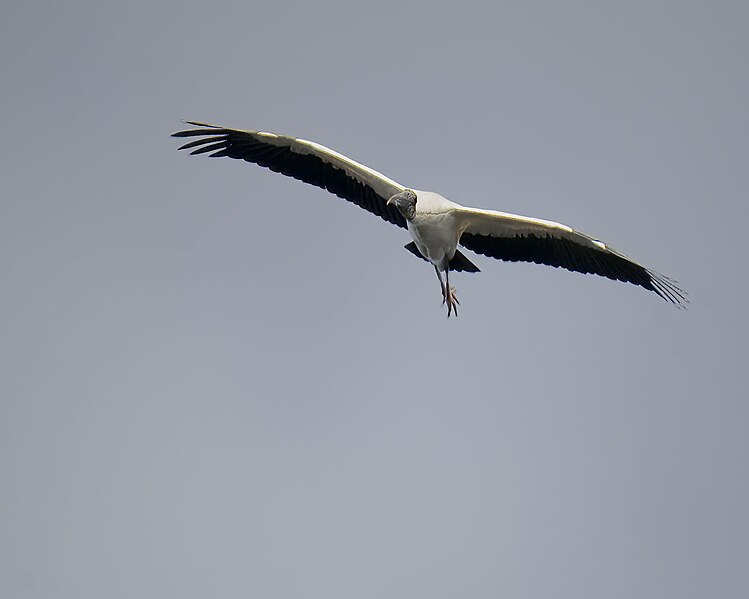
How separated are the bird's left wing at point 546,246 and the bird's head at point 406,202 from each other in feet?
2.47

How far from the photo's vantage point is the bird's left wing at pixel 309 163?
23.7 metres

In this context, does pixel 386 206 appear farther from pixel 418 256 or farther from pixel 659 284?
pixel 659 284

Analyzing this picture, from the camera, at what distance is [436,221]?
75.7ft

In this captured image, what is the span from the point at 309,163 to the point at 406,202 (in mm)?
2096

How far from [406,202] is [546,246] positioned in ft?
8.22

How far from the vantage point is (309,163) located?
24203mm

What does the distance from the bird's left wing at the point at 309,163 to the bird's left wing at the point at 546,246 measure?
1.28 meters

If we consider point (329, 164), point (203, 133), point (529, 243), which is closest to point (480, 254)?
point (529, 243)

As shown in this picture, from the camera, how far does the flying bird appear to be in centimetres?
2309

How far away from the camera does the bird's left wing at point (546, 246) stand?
23.0m

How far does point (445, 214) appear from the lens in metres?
23.1

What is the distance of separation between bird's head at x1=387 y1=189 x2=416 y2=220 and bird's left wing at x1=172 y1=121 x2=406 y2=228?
1.46ft

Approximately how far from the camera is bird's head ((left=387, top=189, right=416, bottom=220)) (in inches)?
905

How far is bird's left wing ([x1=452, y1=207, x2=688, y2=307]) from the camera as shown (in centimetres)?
2305
